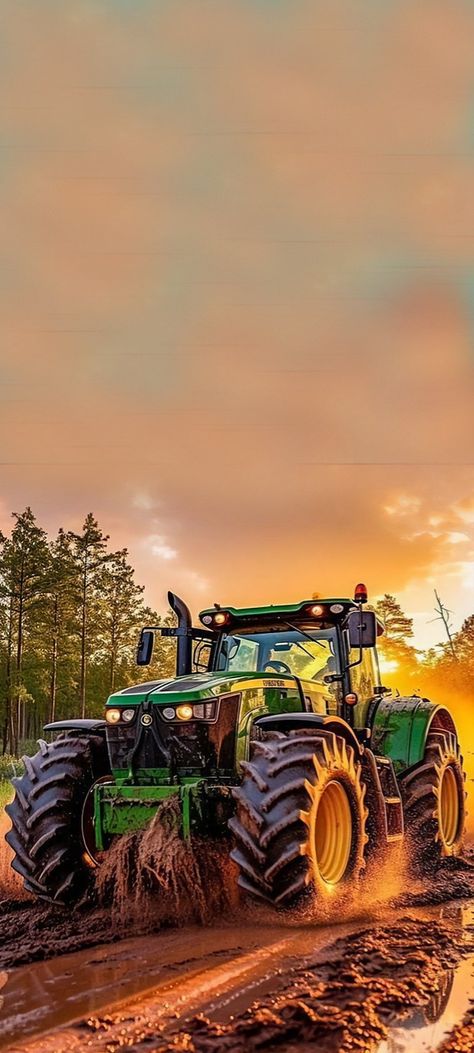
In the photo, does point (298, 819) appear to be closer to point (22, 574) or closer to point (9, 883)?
point (9, 883)

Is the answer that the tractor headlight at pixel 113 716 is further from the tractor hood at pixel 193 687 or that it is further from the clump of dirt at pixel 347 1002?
the clump of dirt at pixel 347 1002

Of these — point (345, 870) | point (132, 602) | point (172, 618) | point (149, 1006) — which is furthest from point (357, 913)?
point (172, 618)

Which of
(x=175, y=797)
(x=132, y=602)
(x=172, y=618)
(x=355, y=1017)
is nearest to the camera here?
(x=355, y=1017)

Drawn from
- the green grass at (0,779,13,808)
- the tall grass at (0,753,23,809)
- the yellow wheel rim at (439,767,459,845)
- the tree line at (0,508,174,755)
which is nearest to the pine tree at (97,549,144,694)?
the tree line at (0,508,174,755)

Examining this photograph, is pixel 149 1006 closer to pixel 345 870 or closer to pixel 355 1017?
pixel 355 1017

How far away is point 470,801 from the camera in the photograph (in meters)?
18.3

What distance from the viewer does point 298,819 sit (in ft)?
21.4

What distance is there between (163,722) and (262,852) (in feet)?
5.06

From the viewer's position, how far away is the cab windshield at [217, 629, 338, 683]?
9297mm

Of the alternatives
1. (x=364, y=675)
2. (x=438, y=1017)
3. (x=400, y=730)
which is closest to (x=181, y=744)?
(x=364, y=675)

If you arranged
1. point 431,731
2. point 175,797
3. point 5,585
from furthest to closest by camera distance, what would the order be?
point 5,585
point 431,731
point 175,797

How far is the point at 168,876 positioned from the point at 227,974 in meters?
1.63

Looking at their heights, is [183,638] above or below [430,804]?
above

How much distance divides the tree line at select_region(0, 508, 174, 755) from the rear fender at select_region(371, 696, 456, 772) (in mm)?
33064
